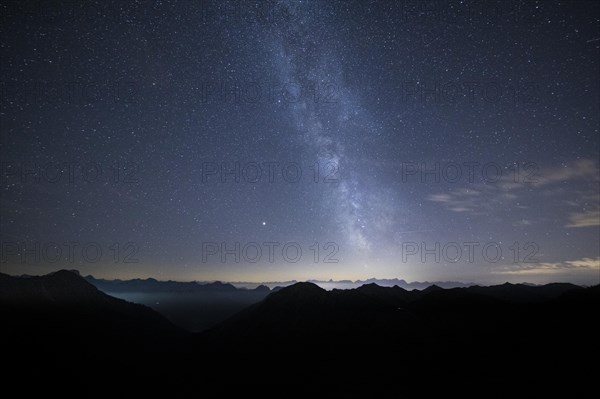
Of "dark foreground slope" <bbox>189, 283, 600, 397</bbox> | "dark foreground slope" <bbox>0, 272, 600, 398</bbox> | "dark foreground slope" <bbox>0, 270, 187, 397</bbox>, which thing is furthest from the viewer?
"dark foreground slope" <bbox>0, 270, 187, 397</bbox>

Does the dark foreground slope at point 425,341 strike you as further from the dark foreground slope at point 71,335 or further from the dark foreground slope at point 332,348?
the dark foreground slope at point 71,335

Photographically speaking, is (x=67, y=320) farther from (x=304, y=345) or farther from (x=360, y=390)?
(x=360, y=390)

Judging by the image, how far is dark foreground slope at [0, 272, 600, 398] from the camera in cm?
5062

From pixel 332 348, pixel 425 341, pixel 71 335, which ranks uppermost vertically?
pixel 425 341

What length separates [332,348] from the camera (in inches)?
2697

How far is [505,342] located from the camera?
61.2m

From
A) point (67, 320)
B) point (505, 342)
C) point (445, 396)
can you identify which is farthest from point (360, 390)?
point (67, 320)

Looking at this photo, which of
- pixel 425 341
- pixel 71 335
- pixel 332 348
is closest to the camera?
pixel 425 341

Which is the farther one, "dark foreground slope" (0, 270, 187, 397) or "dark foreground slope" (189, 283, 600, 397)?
"dark foreground slope" (0, 270, 187, 397)

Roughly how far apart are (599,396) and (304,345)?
49783mm

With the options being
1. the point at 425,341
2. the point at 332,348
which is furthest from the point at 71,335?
the point at 425,341

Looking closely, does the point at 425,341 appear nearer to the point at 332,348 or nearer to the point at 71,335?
the point at 332,348

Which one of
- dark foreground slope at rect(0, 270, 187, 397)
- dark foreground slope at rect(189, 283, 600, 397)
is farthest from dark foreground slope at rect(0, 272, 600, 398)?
dark foreground slope at rect(0, 270, 187, 397)

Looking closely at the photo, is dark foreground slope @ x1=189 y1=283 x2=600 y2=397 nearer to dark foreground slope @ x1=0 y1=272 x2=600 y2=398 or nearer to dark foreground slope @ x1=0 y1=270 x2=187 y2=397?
dark foreground slope @ x1=0 y1=272 x2=600 y2=398
